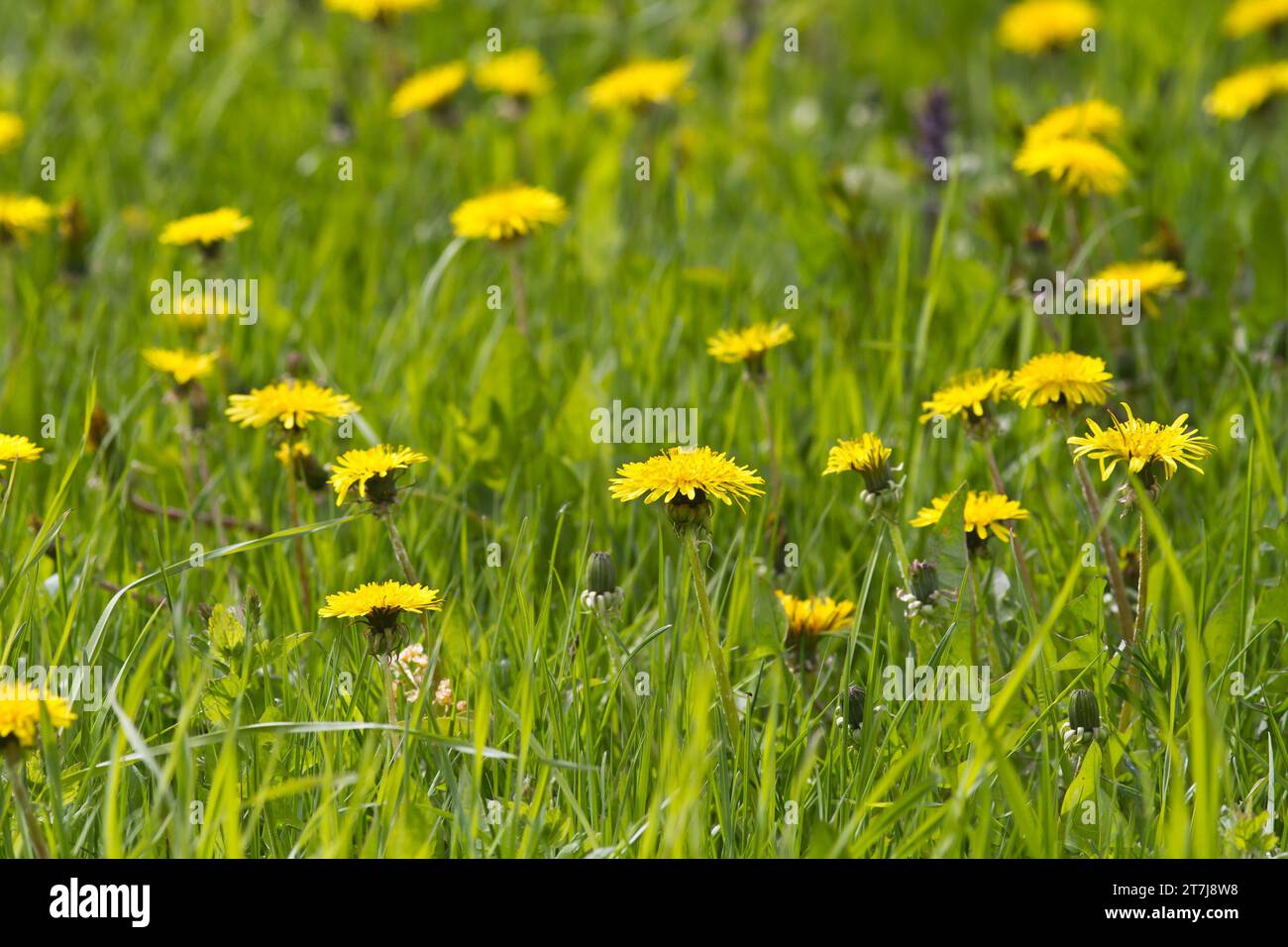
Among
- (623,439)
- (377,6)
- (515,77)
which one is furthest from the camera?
(377,6)

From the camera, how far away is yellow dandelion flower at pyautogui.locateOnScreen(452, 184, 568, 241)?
10.1 feet

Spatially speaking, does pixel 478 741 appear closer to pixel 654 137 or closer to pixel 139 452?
pixel 139 452

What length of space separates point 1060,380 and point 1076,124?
4.55 ft

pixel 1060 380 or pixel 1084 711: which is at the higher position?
pixel 1060 380

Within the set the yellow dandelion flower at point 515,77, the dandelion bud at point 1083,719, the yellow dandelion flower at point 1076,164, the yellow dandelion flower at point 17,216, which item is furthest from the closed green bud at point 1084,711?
the yellow dandelion flower at point 515,77

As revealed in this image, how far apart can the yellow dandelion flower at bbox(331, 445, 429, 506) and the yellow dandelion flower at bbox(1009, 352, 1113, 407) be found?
941 mm

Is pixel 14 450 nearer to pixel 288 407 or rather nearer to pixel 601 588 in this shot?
pixel 288 407

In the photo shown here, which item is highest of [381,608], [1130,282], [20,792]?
[1130,282]

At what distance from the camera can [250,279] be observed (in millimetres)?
3361

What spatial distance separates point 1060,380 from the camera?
224cm

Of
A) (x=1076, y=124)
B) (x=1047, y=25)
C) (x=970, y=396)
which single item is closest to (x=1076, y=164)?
(x=1076, y=124)

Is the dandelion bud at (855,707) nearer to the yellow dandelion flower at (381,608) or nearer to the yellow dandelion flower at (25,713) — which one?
the yellow dandelion flower at (381,608)
